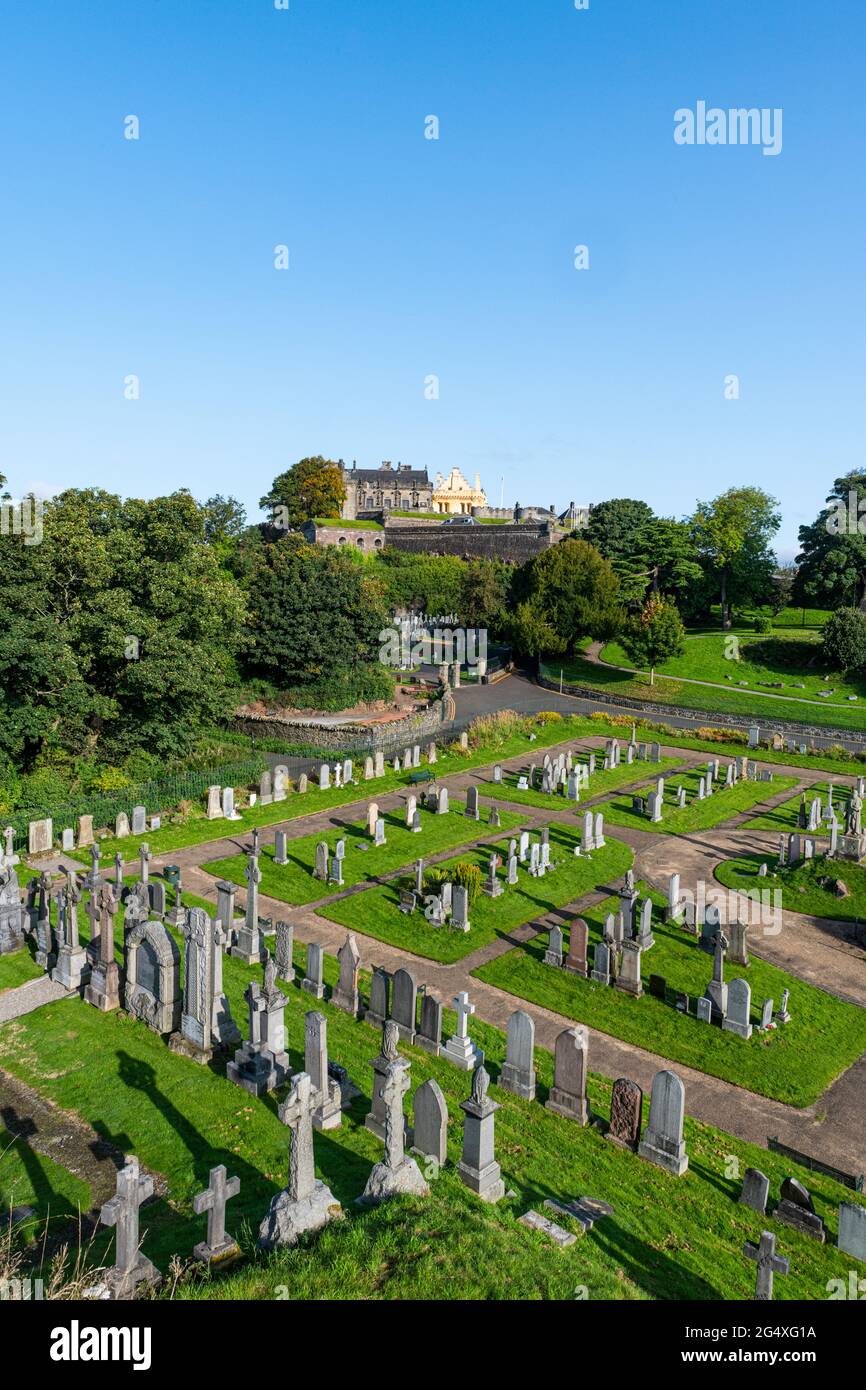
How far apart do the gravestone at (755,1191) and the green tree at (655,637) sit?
150 feet

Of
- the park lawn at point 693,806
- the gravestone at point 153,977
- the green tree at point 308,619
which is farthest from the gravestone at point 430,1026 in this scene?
the green tree at point 308,619

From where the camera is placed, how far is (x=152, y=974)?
14.5 meters

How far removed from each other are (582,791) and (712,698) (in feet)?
74.8

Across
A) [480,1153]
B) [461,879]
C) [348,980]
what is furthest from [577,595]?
[480,1153]

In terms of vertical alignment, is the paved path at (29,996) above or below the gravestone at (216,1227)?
below

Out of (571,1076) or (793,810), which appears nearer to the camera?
(571,1076)

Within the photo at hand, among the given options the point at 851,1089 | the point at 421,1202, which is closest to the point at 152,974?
the point at 421,1202

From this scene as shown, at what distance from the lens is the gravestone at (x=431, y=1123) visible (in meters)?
10.5

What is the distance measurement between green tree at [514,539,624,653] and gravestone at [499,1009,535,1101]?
4936 cm

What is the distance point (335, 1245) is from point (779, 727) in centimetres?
4318

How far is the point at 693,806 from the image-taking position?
31047mm

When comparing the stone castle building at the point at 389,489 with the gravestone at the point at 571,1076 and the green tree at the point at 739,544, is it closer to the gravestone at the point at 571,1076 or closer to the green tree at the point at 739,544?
the green tree at the point at 739,544

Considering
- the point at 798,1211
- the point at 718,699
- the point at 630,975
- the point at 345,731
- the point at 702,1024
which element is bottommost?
the point at 702,1024

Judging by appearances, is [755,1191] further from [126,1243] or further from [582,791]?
[582,791]
